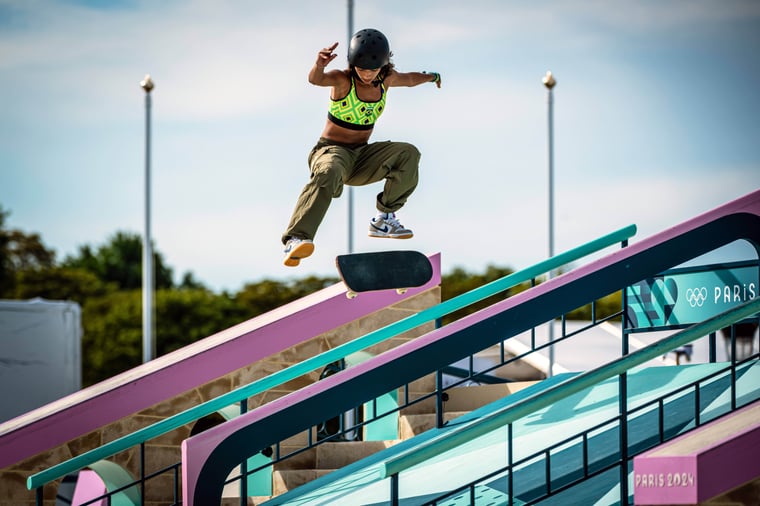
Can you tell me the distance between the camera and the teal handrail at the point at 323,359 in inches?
301

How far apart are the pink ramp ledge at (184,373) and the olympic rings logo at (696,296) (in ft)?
8.07

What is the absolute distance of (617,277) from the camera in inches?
320

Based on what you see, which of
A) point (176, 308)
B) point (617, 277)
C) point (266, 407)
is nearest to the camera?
point (266, 407)

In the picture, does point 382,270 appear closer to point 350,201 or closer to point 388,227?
point 388,227

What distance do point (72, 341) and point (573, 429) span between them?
12.0 meters

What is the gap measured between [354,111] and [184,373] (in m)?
3.20

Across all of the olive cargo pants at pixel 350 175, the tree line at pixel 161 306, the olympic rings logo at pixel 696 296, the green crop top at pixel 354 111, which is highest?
the green crop top at pixel 354 111

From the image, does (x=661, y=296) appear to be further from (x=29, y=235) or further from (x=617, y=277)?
(x=29, y=235)

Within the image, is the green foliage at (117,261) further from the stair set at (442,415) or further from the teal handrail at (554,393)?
the teal handrail at (554,393)

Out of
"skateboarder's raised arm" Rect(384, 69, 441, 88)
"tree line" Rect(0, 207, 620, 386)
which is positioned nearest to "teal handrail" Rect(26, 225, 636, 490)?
"skateboarder's raised arm" Rect(384, 69, 441, 88)

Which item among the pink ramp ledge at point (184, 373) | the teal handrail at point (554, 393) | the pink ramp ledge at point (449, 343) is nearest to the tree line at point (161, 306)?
the pink ramp ledge at point (184, 373)

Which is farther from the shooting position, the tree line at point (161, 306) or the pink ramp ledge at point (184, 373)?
the tree line at point (161, 306)

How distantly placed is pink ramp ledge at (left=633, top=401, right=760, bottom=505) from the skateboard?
9.32ft

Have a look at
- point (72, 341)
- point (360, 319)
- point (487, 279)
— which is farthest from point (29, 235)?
point (360, 319)
